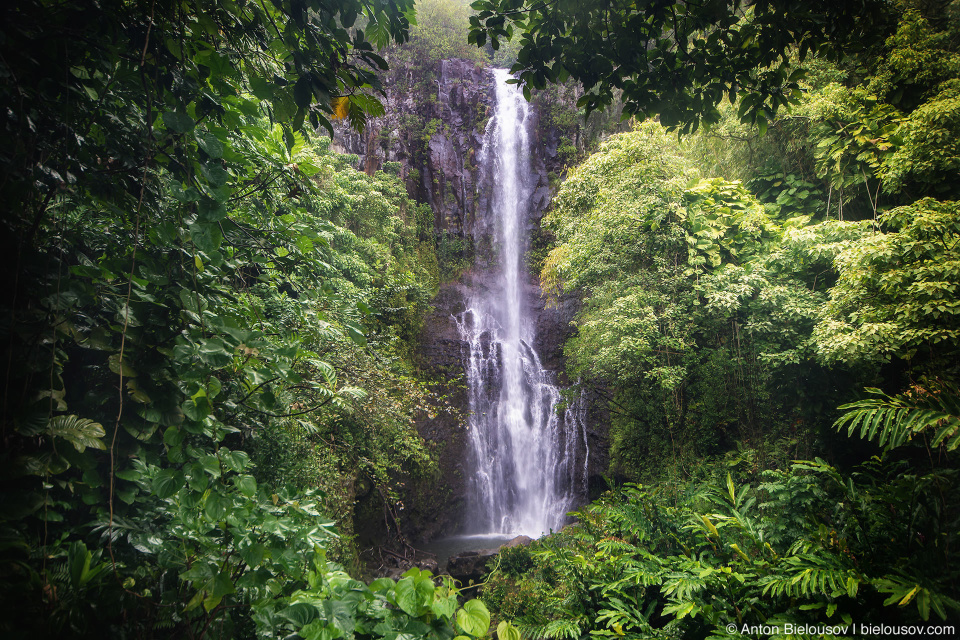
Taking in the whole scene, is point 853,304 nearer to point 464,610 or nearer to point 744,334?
point 744,334

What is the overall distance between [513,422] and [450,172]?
9752mm

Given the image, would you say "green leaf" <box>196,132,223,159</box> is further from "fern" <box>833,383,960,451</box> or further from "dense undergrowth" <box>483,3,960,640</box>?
"fern" <box>833,383,960,451</box>

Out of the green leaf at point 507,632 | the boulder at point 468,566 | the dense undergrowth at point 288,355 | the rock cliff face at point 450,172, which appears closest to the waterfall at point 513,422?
the rock cliff face at point 450,172

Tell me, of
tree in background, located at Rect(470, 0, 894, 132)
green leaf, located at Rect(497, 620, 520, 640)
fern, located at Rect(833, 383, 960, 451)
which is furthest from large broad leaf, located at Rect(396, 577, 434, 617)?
fern, located at Rect(833, 383, 960, 451)

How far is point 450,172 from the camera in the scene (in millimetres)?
16172

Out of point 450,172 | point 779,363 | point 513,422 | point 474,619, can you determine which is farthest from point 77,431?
point 450,172

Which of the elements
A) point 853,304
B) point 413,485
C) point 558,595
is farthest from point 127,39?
point 413,485

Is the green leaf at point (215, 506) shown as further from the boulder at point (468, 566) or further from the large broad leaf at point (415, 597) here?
the boulder at point (468, 566)

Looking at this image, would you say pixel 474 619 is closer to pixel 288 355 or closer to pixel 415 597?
pixel 415 597


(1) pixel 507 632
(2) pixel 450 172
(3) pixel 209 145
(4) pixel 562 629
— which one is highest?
(2) pixel 450 172

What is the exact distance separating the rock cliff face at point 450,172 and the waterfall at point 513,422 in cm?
39

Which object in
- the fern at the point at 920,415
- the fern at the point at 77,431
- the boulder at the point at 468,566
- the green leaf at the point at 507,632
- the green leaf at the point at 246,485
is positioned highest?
the fern at the point at 77,431

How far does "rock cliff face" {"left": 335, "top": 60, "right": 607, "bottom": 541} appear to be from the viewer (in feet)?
42.1

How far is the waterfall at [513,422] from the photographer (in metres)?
11.8
